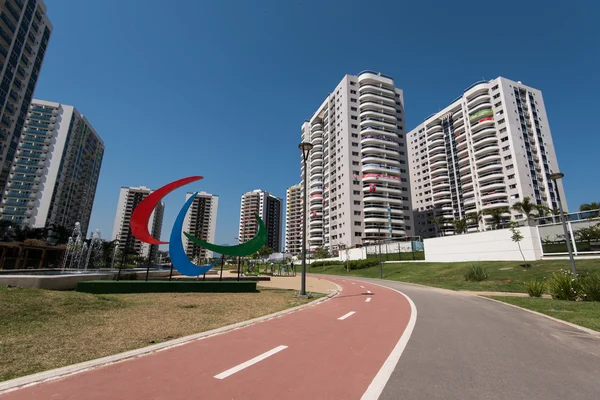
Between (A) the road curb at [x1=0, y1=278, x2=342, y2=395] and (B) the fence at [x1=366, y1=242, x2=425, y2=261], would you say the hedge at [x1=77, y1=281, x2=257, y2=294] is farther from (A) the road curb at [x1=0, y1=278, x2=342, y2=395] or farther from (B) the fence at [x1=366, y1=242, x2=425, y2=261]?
(B) the fence at [x1=366, y1=242, x2=425, y2=261]

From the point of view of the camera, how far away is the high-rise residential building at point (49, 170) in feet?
249

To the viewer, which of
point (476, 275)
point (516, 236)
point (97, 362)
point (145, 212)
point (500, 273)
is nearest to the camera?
point (97, 362)

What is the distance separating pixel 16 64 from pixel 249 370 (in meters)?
80.9

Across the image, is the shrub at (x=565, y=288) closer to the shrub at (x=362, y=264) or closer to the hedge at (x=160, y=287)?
the hedge at (x=160, y=287)

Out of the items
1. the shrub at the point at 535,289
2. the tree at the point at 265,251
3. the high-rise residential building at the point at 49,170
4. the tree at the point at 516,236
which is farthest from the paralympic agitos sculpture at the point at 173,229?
the high-rise residential building at the point at 49,170

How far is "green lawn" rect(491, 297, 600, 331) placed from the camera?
803 centimetres

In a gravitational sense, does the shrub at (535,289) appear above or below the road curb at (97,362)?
above

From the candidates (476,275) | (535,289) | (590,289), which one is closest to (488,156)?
(476,275)

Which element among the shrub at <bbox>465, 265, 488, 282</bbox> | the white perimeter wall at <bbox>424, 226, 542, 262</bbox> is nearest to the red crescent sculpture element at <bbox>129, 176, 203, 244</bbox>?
the shrub at <bbox>465, 265, 488, 282</bbox>

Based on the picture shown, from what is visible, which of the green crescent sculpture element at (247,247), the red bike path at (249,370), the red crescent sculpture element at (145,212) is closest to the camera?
the red bike path at (249,370)

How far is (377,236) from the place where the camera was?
75.1 metres

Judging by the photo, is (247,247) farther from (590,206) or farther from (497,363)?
(590,206)

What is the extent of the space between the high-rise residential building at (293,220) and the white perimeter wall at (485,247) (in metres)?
89.0

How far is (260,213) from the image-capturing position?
16075cm
